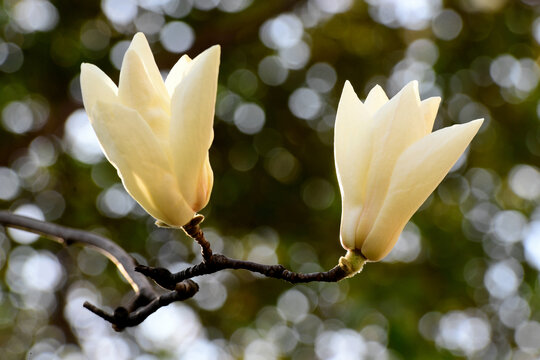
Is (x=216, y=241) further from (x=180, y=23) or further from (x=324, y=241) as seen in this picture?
(x=180, y=23)

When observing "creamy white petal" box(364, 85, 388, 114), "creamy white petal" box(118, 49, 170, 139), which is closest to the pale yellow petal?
"creamy white petal" box(364, 85, 388, 114)

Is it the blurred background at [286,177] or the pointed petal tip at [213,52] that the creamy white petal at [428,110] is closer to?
the pointed petal tip at [213,52]

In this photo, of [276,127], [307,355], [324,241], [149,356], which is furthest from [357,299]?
[149,356]

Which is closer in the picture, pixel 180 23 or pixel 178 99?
pixel 178 99

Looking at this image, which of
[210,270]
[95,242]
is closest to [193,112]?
[210,270]

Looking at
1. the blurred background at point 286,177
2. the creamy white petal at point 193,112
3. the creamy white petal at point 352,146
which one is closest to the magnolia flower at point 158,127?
the creamy white petal at point 193,112

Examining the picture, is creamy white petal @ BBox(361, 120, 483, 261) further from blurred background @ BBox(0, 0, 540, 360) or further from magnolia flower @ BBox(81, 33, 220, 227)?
blurred background @ BBox(0, 0, 540, 360)
